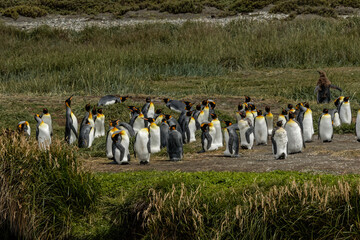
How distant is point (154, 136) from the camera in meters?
14.1

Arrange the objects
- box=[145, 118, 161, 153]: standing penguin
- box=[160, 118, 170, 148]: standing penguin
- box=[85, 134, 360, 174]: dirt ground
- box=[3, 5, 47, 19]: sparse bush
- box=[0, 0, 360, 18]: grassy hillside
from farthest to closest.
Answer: box=[3, 5, 47, 19]: sparse bush < box=[0, 0, 360, 18]: grassy hillside < box=[160, 118, 170, 148]: standing penguin < box=[145, 118, 161, 153]: standing penguin < box=[85, 134, 360, 174]: dirt ground

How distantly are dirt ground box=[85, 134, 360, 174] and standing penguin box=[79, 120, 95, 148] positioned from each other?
1207 mm

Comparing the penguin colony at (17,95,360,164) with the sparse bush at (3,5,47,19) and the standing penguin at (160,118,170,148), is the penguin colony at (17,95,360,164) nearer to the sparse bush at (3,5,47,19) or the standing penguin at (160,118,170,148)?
the standing penguin at (160,118,170,148)

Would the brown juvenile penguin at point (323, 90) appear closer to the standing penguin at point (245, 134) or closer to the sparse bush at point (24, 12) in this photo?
the standing penguin at point (245, 134)

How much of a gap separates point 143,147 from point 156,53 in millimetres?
14702

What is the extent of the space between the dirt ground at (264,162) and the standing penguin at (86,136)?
1.21 metres

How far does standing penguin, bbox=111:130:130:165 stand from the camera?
12.8 metres

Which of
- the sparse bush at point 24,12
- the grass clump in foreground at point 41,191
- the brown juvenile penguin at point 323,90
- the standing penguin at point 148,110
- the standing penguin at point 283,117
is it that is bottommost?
the grass clump in foreground at point 41,191

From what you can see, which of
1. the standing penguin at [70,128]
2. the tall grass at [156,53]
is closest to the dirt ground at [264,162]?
the standing penguin at [70,128]

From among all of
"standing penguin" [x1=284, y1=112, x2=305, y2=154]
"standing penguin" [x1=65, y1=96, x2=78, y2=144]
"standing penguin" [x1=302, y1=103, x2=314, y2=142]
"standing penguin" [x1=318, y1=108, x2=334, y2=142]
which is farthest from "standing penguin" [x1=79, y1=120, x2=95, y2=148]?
"standing penguin" [x1=318, y1=108, x2=334, y2=142]

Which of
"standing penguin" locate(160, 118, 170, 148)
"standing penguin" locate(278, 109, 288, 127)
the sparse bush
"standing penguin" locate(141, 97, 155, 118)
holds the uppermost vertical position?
the sparse bush

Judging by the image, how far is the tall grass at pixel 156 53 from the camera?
874 inches

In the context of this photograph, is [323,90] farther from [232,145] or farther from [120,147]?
[120,147]

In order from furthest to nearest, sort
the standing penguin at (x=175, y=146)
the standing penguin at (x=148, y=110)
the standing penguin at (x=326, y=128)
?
the standing penguin at (x=148, y=110) → the standing penguin at (x=326, y=128) → the standing penguin at (x=175, y=146)
